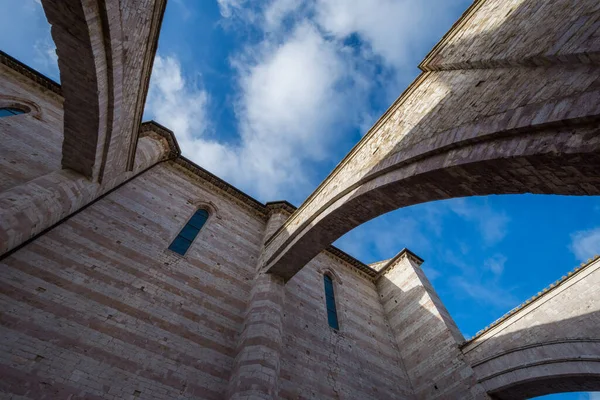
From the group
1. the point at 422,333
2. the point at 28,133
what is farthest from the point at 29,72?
the point at 422,333

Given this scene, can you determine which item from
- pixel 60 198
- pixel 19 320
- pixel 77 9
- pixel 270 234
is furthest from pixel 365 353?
pixel 77 9

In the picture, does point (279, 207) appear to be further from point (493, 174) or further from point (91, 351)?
point (493, 174)

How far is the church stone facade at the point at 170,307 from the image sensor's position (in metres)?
4.81

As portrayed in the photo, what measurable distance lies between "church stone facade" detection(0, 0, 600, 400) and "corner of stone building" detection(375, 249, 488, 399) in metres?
0.05

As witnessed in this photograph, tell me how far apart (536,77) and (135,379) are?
725cm

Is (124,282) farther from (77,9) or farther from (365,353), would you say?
(365,353)

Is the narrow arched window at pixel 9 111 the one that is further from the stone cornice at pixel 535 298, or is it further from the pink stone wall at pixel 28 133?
the stone cornice at pixel 535 298

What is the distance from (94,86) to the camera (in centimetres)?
465

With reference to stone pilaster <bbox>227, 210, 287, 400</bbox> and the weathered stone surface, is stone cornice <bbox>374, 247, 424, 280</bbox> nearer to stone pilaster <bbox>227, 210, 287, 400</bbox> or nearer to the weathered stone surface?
the weathered stone surface

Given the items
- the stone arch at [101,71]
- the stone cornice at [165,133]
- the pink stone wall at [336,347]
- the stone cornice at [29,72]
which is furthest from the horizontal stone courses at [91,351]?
the stone cornice at [29,72]

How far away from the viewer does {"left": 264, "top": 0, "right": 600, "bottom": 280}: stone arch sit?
2709 mm

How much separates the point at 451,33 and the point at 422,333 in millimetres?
8501

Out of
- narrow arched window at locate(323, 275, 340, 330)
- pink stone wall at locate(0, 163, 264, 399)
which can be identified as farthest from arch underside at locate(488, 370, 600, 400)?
pink stone wall at locate(0, 163, 264, 399)

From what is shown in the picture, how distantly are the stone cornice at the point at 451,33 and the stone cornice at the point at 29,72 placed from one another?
1025cm
